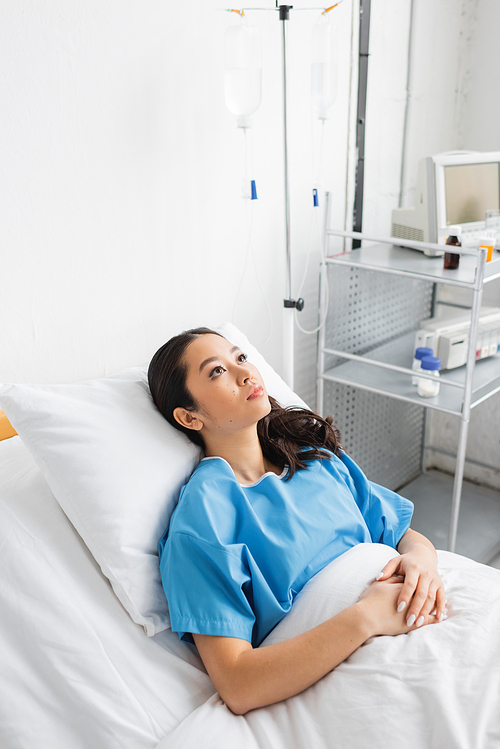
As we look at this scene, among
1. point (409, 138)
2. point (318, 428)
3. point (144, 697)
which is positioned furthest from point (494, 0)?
point (144, 697)

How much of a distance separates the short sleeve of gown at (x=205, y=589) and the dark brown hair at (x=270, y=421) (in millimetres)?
274

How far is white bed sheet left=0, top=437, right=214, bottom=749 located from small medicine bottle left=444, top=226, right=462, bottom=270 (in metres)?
1.33

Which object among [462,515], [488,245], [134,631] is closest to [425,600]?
[134,631]

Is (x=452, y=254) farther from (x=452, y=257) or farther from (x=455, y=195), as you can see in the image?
(x=455, y=195)

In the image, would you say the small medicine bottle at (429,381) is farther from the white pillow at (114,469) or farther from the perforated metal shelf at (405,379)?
the white pillow at (114,469)

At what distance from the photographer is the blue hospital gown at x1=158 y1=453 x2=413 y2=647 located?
0.99m

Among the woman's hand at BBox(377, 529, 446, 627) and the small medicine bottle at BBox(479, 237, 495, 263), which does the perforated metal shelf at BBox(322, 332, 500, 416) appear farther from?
the woman's hand at BBox(377, 529, 446, 627)

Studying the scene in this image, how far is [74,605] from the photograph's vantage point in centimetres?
101

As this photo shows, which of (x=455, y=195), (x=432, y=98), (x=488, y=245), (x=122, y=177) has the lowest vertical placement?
(x=488, y=245)

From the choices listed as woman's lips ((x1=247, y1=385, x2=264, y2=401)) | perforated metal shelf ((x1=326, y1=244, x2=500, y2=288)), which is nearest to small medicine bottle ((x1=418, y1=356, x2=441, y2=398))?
perforated metal shelf ((x1=326, y1=244, x2=500, y2=288))

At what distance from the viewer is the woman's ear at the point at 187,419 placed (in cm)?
119

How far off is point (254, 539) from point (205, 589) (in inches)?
5.4

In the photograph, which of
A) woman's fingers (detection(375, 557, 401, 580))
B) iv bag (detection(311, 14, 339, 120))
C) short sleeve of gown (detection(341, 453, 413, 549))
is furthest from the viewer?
iv bag (detection(311, 14, 339, 120))

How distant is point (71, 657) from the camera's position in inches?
38.0
